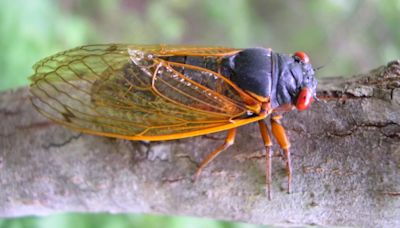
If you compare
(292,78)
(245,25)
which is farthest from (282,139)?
(245,25)

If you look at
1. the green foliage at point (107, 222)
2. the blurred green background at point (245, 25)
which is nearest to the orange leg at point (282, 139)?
the green foliage at point (107, 222)

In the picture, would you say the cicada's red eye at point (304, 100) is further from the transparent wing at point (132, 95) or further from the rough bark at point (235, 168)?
the transparent wing at point (132, 95)

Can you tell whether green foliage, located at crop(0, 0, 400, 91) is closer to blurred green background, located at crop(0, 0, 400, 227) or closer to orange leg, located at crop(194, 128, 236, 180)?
blurred green background, located at crop(0, 0, 400, 227)

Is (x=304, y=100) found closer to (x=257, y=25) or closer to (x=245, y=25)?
(x=245, y=25)

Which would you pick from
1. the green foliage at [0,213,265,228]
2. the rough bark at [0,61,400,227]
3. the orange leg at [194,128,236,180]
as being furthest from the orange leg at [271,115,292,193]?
the green foliage at [0,213,265,228]

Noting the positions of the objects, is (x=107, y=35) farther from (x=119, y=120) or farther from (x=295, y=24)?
(x=119, y=120)

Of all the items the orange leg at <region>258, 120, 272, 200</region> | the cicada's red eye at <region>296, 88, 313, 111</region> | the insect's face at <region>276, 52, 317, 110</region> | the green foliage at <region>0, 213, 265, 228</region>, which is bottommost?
the green foliage at <region>0, 213, 265, 228</region>

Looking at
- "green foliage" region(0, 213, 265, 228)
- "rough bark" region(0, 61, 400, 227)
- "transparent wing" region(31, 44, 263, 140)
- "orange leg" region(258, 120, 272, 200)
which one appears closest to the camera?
"rough bark" region(0, 61, 400, 227)

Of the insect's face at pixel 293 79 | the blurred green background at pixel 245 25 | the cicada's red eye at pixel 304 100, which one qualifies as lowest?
the cicada's red eye at pixel 304 100
